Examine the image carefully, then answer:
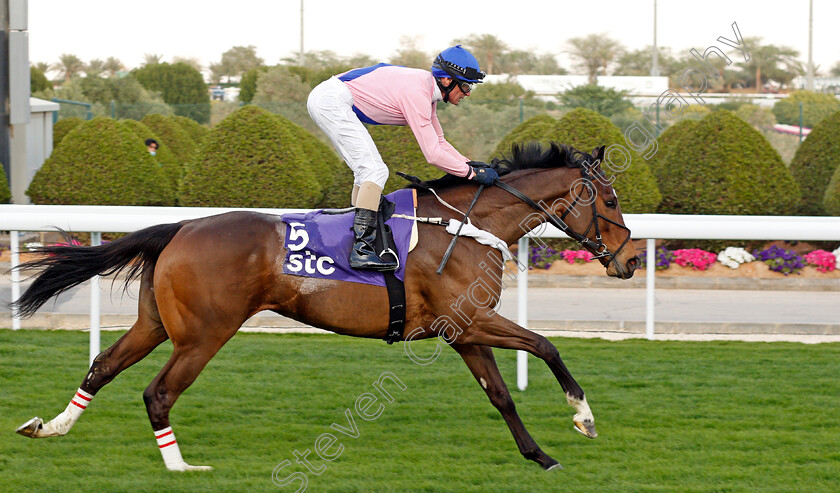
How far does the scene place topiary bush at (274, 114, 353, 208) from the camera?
10.2 meters

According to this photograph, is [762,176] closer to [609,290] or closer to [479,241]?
[609,290]

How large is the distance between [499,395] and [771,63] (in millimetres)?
34932

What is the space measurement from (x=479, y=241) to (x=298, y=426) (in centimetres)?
133

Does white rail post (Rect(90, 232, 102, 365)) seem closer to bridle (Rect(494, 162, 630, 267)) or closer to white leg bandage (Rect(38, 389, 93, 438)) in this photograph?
white leg bandage (Rect(38, 389, 93, 438))

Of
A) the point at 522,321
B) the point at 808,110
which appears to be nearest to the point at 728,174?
the point at 522,321

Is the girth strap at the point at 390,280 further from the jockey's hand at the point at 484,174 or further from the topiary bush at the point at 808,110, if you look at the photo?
the topiary bush at the point at 808,110

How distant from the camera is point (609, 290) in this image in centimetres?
900

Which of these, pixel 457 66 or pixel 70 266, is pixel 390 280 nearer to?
pixel 457 66

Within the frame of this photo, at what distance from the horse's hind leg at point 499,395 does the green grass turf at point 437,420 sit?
6 centimetres

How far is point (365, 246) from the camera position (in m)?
4.02

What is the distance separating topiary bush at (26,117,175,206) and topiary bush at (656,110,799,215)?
595cm

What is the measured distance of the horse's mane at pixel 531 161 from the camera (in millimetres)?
4340

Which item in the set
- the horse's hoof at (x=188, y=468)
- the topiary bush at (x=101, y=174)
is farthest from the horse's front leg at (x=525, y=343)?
the topiary bush at (x=101, y=174)

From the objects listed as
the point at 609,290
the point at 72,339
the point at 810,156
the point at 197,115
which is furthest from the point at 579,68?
the point at 72,339
